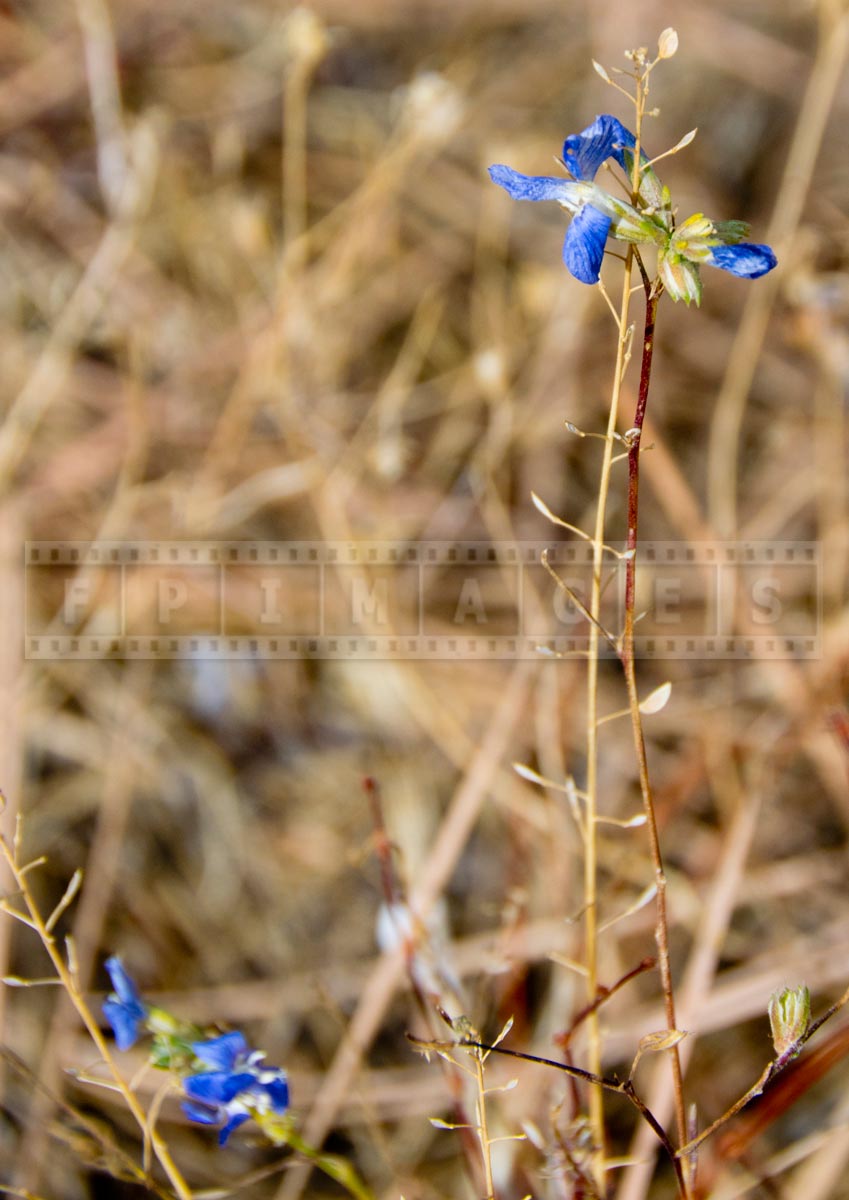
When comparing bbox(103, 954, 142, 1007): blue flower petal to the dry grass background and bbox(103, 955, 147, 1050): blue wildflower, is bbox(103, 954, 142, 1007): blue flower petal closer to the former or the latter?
bbox(103, 955, 147, 1050): blue wildflower

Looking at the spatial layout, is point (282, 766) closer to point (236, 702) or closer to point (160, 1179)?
point (236, 702)

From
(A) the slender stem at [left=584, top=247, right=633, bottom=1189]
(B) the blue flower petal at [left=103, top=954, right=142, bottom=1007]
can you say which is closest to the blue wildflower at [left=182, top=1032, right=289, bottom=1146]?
(B) the blue flower petal at [left=103, top=954, right=142, bottom=1007]

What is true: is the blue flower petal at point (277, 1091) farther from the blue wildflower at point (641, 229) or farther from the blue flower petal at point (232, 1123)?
the blue wildflower at point (641, 229)

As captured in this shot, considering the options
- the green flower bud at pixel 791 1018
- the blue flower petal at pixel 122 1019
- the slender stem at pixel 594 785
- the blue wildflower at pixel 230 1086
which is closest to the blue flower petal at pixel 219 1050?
the blue wildflower at pixel 230 1086

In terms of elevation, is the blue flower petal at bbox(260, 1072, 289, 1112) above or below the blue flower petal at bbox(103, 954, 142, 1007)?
below

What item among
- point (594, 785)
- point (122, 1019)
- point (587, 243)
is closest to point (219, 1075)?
point (122, 1019)

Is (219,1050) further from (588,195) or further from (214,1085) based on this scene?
(588,195)
